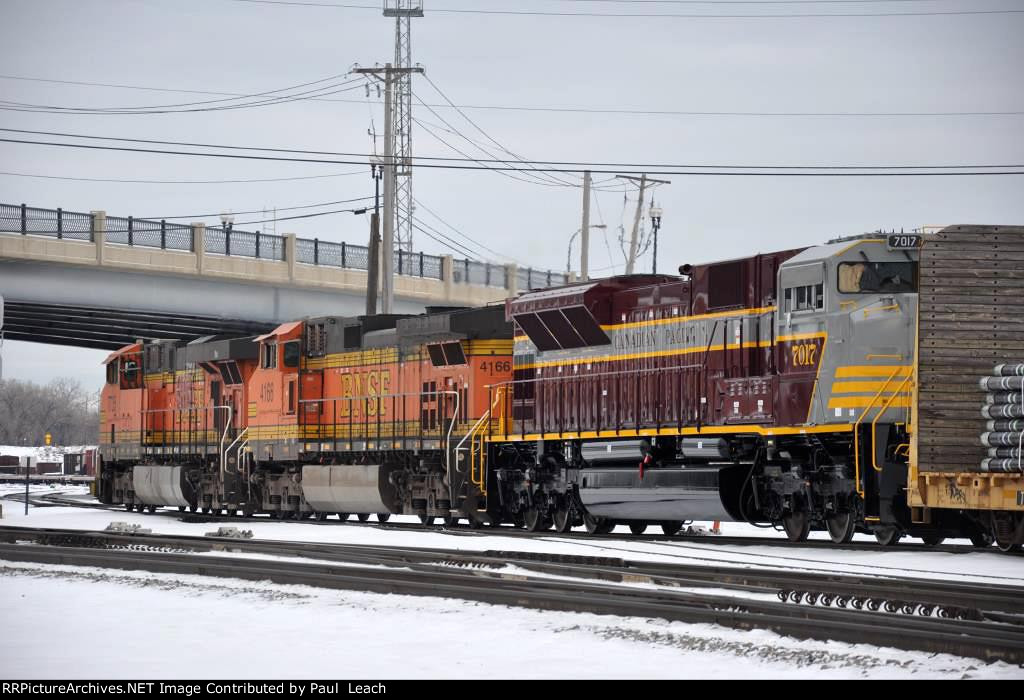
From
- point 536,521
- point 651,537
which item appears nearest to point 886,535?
point 651,537

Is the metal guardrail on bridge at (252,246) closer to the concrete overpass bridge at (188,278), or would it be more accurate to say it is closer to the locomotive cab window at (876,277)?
the concrete overpass bridge at (188,278)

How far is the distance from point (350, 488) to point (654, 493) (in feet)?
29.1

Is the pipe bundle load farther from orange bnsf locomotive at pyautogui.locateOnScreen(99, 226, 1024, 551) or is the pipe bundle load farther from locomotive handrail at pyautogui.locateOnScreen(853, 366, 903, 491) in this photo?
locomotive handrail at pyautogui.locateOnScreen(853, 366, 903, 491)

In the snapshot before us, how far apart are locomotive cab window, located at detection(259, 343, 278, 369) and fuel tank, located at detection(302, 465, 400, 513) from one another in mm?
2623

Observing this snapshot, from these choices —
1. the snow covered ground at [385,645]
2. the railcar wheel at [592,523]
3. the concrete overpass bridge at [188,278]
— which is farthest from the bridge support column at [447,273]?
the snow covered ground at [385,645]

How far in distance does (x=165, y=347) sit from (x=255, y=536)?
44.5 ft

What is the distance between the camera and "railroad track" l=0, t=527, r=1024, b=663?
9844 mm

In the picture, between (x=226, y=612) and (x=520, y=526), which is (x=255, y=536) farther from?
(x=226, y=612)

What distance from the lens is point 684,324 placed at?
20.2 m

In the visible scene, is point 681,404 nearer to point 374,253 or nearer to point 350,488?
point 350,488

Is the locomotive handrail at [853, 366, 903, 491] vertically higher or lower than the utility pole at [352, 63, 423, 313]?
lower

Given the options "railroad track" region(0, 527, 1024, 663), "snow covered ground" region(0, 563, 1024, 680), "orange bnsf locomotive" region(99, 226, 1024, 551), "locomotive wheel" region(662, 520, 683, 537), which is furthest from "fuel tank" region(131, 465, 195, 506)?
"snow covered ground" region(0, 563, 1024, 680)

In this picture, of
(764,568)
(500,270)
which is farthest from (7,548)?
(500,270)
